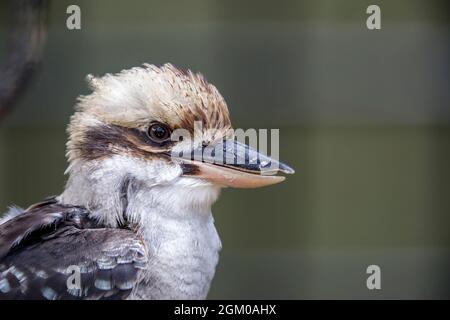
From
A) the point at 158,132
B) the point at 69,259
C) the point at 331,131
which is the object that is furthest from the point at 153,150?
the point at 331,131

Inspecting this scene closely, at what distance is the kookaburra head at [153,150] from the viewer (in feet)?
4.06

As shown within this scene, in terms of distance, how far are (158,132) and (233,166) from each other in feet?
0.41

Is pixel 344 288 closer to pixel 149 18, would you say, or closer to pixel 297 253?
pixel 297 253

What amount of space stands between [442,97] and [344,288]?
699mm

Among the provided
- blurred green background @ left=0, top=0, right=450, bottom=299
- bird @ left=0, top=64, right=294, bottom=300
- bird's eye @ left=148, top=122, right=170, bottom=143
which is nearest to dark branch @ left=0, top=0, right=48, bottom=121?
bird @ left=0, top=64, right=294, bottom=300

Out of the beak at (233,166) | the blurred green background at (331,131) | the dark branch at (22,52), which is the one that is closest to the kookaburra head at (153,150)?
the beak at (233,166)

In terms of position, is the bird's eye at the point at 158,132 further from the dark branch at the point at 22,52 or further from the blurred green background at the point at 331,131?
the blurred green background at the point at 331,131

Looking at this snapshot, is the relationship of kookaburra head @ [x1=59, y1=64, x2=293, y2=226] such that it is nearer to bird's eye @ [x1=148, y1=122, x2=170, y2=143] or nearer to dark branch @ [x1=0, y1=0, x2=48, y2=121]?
bird's eye @ [x1=148, y1=122, x2=170, y2=143]

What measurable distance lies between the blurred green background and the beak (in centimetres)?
110

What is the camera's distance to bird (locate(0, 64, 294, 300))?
123cm

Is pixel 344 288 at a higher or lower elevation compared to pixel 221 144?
lower
